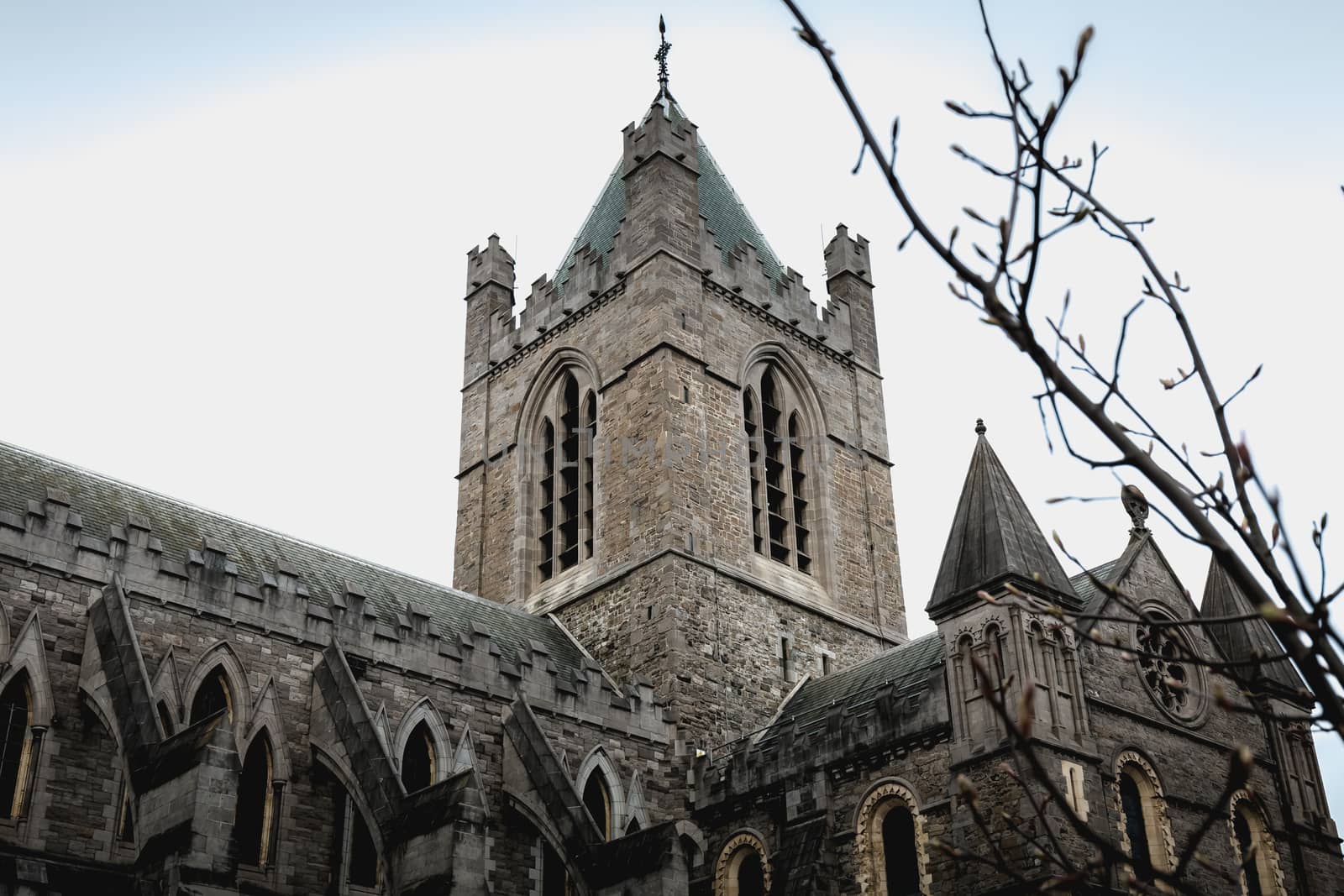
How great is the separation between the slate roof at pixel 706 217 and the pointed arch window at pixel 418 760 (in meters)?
13.2

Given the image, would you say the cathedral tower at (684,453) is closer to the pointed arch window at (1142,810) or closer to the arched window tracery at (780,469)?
the arched window tracery at (780,469)

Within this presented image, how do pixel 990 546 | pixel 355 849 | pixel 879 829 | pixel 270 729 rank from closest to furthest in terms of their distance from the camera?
pixel 270 729
pixel 355 849
pixel 990 546
pixel 879 829

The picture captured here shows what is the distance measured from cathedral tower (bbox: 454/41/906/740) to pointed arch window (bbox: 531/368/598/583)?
0.05 m

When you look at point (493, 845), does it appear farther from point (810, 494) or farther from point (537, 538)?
point (810, 494)

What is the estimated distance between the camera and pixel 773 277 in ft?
106

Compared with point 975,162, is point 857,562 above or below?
above

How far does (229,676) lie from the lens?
19.7 m

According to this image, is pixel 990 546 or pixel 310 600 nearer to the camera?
pixel 990 546

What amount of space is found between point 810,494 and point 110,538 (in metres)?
15.4

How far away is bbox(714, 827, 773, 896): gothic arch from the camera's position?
22.8 metres

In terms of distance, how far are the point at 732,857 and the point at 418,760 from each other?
5431mm

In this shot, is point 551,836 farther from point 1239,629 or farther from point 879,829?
point 1239,629

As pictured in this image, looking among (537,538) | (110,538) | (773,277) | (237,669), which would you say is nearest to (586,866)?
(237,669)

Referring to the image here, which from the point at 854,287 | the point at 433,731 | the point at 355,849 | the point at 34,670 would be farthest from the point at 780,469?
the point at 34,670
